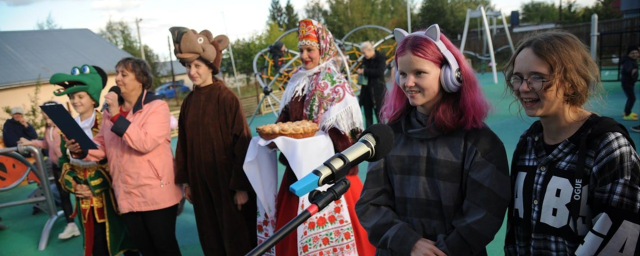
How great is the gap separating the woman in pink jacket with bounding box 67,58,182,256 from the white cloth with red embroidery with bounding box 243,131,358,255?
0.68m

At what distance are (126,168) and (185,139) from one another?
422mm

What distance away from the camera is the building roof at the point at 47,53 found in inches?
595

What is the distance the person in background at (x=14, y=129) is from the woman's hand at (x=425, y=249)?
638 cm

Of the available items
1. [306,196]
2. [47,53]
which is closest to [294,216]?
[306,196]

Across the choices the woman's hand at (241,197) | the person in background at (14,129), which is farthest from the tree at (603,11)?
the person in background at (14,129)

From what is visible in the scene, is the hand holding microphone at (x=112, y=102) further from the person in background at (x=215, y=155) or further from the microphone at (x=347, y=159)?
the microphone at (x=347, y=159)

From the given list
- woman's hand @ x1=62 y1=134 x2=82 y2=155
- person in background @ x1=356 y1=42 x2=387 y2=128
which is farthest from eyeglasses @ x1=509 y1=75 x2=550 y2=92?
person in background @ x1=356 y1=42 x2=387 y2=128

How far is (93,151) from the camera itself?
290cm

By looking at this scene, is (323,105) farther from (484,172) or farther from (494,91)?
(494,91)

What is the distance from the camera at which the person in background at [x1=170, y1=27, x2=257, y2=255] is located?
106 inches

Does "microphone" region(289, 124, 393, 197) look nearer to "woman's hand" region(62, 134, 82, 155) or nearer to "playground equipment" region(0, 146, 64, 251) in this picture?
"woman's hand" region(62, 134, 82, 155)

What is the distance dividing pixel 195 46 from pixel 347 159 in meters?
1.97

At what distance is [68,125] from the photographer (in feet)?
8.98

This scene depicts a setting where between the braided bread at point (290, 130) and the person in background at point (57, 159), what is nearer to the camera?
the braided bread at point (290, 130)
